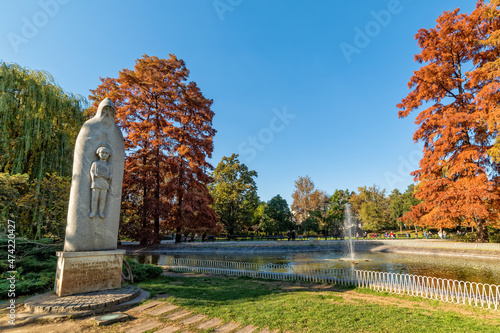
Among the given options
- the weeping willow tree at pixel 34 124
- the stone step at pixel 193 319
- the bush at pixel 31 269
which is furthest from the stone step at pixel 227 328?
the weeping willow tree at pixel 34 124

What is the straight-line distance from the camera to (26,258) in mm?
8359

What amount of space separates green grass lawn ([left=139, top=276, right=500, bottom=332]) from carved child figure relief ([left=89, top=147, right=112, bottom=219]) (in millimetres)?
2837

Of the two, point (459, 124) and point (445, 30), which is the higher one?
point (445, 30)

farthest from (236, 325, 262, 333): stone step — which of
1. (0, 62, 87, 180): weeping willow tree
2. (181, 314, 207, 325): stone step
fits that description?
(0, 62, 87, 180): weeping willow tree

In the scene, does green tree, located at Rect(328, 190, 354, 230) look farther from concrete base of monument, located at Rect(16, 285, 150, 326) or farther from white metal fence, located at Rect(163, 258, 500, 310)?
concrete base of monument, located at Rect(16, 285, 150, 326)

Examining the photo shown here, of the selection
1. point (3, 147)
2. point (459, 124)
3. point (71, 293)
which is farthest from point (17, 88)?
point (459, 124)

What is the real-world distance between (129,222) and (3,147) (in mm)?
10375

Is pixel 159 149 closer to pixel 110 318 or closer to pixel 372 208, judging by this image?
pixel 110 318

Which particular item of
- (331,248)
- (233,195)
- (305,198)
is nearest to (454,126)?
(331,248)

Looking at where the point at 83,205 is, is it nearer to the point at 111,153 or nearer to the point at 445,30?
the point at 111,153

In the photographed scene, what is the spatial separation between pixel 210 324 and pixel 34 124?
1562cm

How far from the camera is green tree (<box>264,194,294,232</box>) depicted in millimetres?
39094

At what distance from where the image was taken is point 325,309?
5.64m

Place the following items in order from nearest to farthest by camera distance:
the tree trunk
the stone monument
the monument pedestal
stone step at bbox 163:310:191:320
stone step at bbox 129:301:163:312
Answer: stone step at bbox 163:310:191:320, stone step at bbox 129:301:163:312, the monument pedestal, the stone monument, the tree trunk
